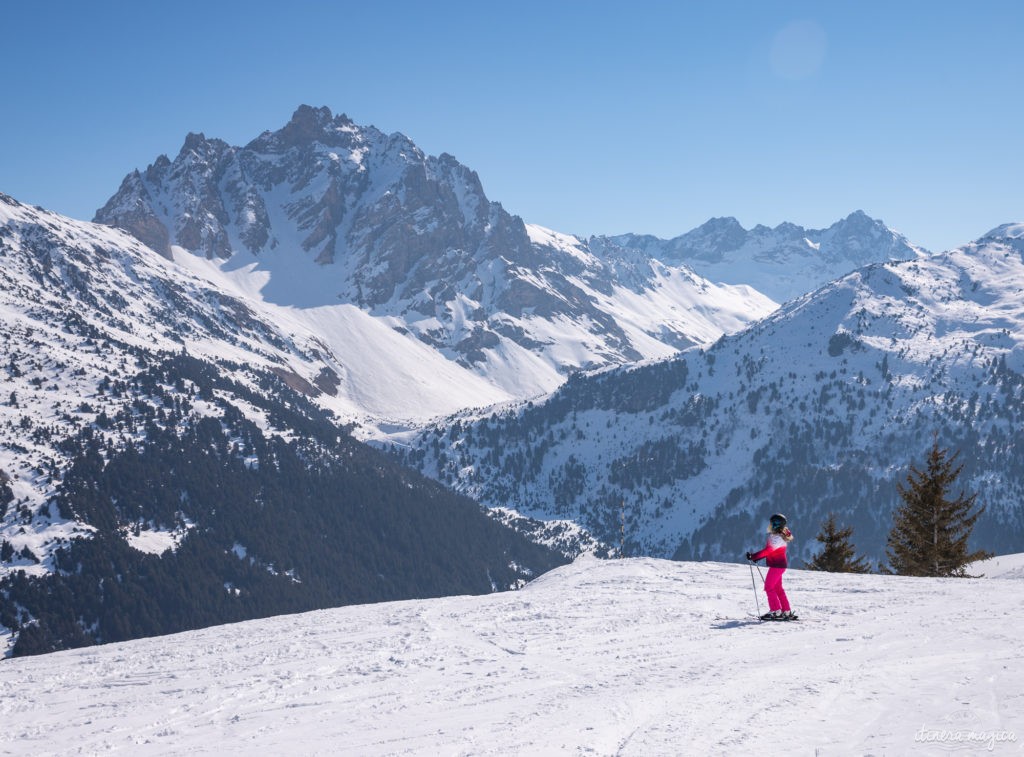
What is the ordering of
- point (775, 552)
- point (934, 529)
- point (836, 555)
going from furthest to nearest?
1. point (836, 555)
2. point (934, 529)
3. point (775, 552)

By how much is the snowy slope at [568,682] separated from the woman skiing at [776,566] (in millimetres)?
833

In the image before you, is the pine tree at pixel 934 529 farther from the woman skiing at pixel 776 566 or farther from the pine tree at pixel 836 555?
the woman skiing at pixel 776 566

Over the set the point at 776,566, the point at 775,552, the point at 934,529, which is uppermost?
the point at 775,552

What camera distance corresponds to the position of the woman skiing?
829 inches

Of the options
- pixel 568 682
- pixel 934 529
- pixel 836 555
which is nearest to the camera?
pixel 568 682

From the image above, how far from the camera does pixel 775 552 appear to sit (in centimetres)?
2123

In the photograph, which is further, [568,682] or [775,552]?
[775,552]

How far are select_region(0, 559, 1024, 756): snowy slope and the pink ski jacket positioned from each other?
1621mm

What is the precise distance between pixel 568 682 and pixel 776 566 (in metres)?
8.05

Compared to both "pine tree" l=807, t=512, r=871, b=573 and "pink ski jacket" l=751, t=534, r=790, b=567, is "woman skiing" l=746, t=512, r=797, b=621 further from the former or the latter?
"pine tree" l=807, t=512, r=871, b=573

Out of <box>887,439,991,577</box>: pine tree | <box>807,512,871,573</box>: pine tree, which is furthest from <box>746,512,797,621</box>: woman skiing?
<box>807,512,871,573</box>: pine tree

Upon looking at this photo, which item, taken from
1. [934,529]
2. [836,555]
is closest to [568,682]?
[934,529]

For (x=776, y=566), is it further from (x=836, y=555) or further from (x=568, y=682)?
(x=836, y=555)

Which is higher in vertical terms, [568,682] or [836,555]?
[568,682]
